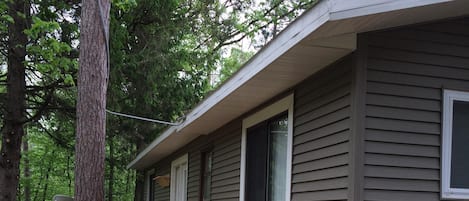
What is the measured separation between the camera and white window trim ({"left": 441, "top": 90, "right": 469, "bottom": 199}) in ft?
12.1

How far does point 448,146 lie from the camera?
3.74 m

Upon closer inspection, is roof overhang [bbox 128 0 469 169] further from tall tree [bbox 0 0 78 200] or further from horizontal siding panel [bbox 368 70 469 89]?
tall tree [bbox 0 0 78 200]

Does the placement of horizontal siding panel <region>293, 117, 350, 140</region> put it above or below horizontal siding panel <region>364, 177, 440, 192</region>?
above

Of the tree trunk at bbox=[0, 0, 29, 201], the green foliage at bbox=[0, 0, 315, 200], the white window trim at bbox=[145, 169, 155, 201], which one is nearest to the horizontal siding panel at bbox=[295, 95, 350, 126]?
the green foliage at bbox=[0, 0, 315, 200]

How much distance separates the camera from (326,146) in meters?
4.14

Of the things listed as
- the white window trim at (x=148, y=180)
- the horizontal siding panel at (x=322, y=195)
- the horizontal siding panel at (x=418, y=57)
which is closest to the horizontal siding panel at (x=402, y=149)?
the horizontal siding panel at (x=322, y=195)

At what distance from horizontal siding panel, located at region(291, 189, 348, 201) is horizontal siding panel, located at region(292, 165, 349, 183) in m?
0.11

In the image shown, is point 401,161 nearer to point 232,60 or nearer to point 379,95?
point 379,95

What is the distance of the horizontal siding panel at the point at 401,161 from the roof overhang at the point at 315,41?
0.79 metres

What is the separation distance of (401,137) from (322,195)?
77 cm

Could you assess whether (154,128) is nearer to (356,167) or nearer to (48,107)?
(48,107)

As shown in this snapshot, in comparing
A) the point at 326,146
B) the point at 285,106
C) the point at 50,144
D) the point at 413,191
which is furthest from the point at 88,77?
the point at 50,144

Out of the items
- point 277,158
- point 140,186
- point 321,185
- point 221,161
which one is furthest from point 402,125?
point 140,186

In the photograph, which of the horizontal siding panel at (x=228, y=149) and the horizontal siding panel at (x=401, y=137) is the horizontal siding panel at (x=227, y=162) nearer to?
the horizontal siding panel at (x=228, y=149)
